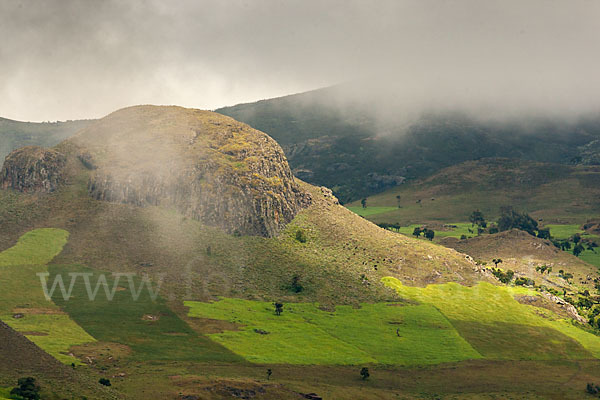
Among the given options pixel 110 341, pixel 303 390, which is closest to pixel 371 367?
pixel 303 390

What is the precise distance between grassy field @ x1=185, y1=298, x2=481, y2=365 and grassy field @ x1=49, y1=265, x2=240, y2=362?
7417 mm

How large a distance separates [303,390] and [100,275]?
8992 centimetres

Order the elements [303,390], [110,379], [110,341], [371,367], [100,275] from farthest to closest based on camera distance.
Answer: [100,275]
[371,367]
[110,341]
[303,390]
[110,379]

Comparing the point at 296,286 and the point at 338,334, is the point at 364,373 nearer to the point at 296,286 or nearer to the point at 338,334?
the point at 338,334

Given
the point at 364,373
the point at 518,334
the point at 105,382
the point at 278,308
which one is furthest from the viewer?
the point at 518,334

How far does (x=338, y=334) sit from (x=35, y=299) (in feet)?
281

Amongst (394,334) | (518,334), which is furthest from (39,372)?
(518,334)

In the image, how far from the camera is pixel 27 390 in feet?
221

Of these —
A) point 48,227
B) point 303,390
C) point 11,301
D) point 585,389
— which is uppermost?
point 48,227

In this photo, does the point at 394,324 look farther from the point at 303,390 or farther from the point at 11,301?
the point at 11,301

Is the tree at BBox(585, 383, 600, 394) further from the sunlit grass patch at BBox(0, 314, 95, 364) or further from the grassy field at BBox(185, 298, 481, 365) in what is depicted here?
the sunlit grass patch at BBox(0, 314, 95, 364)

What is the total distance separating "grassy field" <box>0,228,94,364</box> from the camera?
379 ft

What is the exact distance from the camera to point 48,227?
194 metres

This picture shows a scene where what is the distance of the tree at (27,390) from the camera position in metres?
66.6
